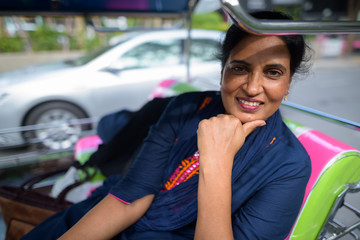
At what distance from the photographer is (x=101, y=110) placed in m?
4.11

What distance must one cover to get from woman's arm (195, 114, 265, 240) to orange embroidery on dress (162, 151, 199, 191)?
0.25 m

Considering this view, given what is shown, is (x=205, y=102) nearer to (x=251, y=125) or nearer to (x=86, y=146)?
(x=251, y=125)

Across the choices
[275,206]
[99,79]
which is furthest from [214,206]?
[99,79]

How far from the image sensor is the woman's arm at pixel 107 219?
1131 mm

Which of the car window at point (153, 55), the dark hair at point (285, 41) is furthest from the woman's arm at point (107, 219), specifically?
the car window at point (153, 55)

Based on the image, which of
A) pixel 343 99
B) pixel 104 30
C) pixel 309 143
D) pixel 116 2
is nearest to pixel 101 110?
pixel 104 30

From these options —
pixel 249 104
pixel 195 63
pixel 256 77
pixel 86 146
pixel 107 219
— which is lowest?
pixel 86 146

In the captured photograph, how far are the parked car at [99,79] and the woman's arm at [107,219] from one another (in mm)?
2489

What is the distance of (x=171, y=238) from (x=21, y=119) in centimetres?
336

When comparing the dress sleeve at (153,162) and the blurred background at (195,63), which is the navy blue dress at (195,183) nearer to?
the dress sleeve at (153,162)

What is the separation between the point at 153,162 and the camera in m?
1.22

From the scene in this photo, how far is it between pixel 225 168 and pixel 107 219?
620mm

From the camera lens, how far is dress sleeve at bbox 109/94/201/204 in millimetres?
1193

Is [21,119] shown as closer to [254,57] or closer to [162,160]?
[162,160]
